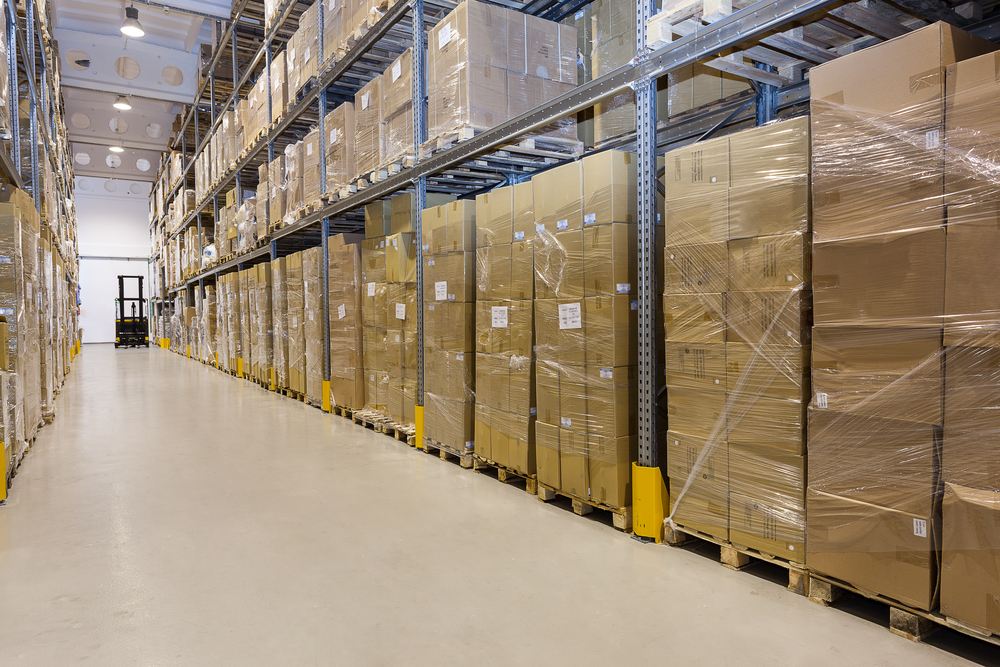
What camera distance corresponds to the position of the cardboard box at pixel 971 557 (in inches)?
77.6

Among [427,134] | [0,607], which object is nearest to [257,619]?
[0,607]

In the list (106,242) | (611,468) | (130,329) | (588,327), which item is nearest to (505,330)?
(588,327)

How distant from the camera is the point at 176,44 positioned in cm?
1603

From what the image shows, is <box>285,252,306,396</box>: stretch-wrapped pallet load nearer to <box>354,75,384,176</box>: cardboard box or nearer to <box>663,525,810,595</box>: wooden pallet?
<box>354,75,384,176</box>: cardboard box

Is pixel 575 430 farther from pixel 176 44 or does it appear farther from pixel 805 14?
pixel 176 44

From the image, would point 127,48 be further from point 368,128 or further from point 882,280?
point 882,280

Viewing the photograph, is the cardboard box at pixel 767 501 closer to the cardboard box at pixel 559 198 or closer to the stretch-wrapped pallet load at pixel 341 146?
the cardboard box at pixel 559 198

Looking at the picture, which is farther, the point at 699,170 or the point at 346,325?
the point at 346,325

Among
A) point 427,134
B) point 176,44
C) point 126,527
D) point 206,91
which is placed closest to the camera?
point 126,527

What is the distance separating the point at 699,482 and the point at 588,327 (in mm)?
1075

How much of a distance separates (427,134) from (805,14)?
3530 mm

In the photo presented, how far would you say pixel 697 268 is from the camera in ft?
9.84

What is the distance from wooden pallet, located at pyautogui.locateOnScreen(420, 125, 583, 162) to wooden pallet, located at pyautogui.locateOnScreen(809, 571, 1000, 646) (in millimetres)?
3334

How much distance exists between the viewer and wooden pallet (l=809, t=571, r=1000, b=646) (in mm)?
2049
